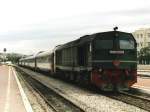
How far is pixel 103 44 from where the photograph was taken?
872 inches

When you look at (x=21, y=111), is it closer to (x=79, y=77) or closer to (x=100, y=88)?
(x=100, y=88)

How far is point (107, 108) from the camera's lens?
16.0 meters

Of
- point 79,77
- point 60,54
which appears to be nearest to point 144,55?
point 60,54

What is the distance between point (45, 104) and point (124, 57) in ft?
19.0

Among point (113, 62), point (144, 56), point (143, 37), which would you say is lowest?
point (113, 62)

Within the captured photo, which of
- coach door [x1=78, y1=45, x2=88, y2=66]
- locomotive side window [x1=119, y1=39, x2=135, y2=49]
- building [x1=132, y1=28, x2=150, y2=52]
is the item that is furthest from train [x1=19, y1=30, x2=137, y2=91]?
building [x1=132, y1=28, x2=150, y2=52]

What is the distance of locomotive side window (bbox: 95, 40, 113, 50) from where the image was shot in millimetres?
22006

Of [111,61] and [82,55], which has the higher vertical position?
[82,55]

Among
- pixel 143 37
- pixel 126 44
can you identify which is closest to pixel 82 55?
pixel 126 44

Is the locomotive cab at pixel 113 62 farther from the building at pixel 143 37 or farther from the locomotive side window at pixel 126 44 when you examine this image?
the building at pixel 143 37

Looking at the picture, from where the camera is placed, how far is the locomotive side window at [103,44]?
22006 mm

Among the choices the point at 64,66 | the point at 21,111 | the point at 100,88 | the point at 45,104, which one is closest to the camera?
the point at 21,111

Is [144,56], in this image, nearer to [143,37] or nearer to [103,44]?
[143,37]

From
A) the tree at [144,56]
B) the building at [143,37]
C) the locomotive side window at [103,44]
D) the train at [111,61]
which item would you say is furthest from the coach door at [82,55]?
the building at [143,37]
